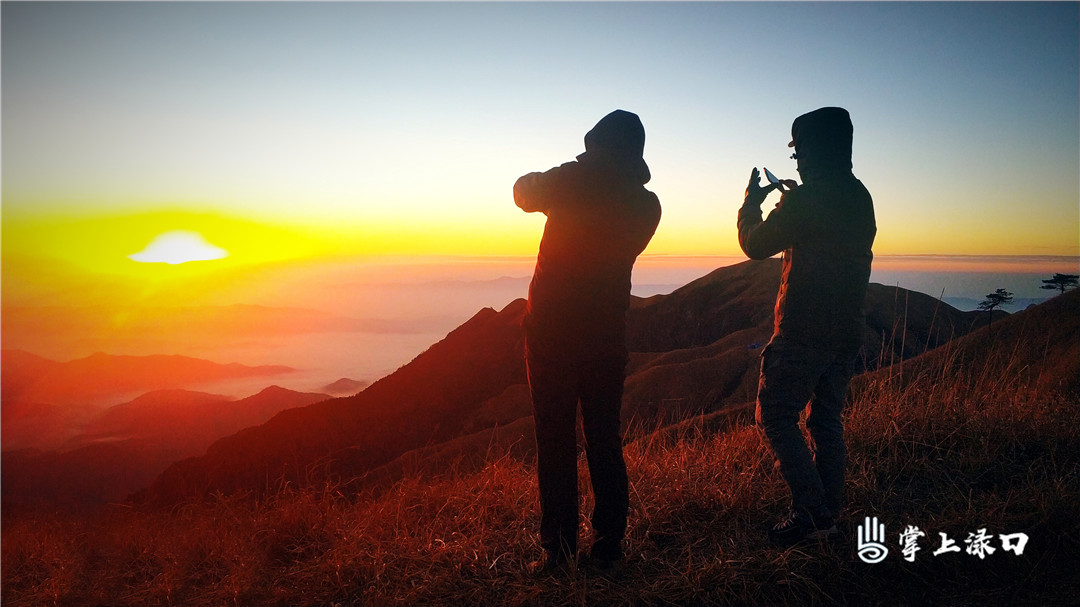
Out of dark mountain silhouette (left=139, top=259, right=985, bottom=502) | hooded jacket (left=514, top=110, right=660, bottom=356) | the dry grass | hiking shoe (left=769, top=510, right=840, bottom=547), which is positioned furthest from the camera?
dark mountain silhouette (left=139, top=259, right=985, bottom=502)

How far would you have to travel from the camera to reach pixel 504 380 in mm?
40281

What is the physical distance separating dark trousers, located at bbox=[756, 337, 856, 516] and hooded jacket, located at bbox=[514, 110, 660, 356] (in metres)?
0.77

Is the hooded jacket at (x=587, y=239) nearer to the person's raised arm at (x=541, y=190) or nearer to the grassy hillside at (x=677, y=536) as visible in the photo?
the person's raised arm at (x=541, y=190)

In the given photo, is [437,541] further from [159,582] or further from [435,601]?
[159,582]

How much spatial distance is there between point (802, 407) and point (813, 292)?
0.53 m

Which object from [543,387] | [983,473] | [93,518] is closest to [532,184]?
[543,387]

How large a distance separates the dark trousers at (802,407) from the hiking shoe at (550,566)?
1.10m

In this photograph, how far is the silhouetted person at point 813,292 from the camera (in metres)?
3.02

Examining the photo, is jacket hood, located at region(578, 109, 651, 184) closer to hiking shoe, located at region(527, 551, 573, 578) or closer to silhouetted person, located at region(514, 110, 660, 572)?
silhouetted person, located at region(514, 110, 660, 572)

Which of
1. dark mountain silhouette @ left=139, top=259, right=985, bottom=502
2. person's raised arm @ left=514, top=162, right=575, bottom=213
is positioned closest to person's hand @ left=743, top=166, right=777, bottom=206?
person's raised arm @ left=514, top=162, right=575, bottom=213

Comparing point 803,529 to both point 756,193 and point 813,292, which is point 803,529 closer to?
point 813,292

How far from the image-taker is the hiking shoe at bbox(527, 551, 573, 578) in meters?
3.02

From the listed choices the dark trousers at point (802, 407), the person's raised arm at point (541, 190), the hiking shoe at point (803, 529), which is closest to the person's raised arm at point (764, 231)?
the dark trousers at point (802, 407)

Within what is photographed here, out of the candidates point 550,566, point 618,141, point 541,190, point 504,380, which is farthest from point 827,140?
point 504,380
